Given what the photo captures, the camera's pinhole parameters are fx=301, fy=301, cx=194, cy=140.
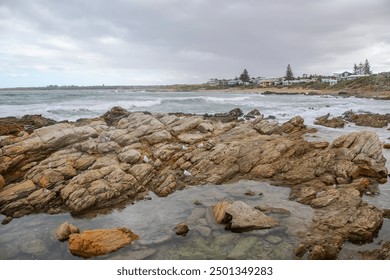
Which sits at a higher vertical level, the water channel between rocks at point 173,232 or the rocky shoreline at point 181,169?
the rocky shoreline at point 181,169

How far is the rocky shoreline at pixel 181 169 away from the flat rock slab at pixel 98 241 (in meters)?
2.84

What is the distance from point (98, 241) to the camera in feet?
30.7

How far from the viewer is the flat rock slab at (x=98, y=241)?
30.0 ft

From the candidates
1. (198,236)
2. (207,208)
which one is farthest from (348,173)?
(198,236)

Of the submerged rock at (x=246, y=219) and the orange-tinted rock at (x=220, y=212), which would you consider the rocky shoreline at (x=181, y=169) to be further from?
the orange-tinted rock at (x=220, y=212)

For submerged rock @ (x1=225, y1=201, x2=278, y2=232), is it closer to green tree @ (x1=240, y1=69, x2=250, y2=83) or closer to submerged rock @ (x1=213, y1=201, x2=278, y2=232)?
submerged rock @ (x1=213, y1=201, x2=278, y2=232)

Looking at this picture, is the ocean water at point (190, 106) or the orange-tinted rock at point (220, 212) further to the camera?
the ocean water at point (190, 106)

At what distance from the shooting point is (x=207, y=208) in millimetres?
11906

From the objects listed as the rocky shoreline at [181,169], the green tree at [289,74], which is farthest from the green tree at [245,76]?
the rocky shoreline at [181,169]

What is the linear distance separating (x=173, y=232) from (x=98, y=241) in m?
2.44

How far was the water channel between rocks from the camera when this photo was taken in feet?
30.1

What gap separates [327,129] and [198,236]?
21318mm

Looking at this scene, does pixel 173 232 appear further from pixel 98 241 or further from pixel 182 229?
pixel 98 241

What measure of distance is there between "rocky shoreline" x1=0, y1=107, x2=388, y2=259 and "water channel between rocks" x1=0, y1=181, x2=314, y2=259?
64cm
